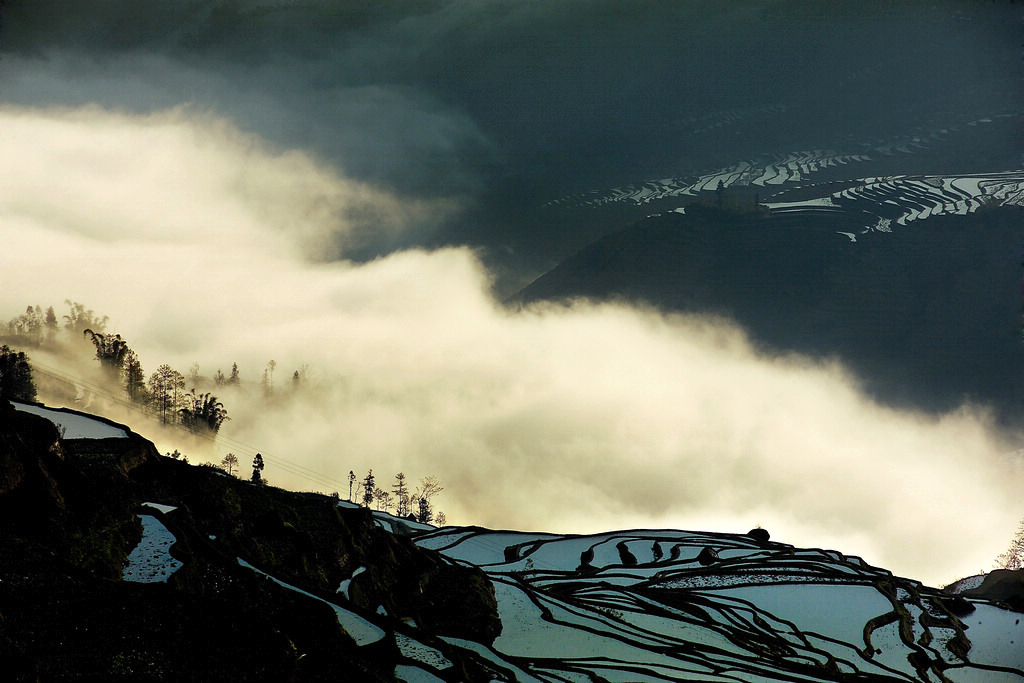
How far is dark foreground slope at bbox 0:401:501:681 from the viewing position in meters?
29.7

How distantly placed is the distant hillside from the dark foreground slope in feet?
0.32

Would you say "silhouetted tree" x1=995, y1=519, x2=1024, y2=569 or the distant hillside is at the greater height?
"silhouetted tree" x1=995, y1=519, x2=1024, y2=569

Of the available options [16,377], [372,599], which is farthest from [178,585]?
[16,377]

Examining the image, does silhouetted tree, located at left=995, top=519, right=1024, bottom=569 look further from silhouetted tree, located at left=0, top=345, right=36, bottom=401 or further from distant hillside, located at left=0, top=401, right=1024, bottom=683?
silhouetted tree, located at left=0, top=345, right=36, bottom=401

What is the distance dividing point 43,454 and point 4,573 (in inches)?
382

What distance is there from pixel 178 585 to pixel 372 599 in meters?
15.1

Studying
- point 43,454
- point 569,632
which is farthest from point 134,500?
point 569,632

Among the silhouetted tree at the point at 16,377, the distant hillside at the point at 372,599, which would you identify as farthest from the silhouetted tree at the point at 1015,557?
the silhouetted tree at the point at 16,377

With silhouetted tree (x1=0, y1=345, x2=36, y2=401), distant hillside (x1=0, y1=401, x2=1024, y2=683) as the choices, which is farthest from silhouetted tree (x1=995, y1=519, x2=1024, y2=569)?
silhouetted tree (x1=0, y1=345, x2=36, y2=401)

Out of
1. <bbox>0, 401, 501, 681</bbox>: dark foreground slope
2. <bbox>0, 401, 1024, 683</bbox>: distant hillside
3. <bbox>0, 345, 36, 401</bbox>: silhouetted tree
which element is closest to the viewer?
<bbox>0, 401, 501, 681</bbox>: dark foreground slope

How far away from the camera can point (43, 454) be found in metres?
39.5

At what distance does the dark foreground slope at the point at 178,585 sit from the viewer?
29.7 meters

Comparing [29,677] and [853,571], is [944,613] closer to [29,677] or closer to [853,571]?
[853,571]

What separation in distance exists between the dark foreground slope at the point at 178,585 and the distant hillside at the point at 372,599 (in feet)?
0.32
